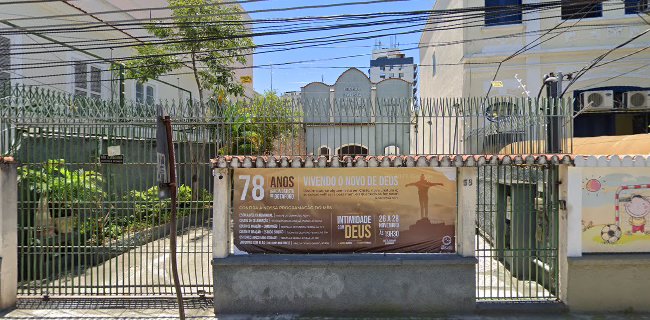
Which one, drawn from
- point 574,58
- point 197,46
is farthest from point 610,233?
point 197,46

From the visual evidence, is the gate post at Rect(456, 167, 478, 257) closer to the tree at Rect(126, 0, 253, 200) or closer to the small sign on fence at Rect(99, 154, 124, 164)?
the small sign on fence at Rect(99, 154, 124, 164)

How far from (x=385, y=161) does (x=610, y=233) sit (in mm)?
3303

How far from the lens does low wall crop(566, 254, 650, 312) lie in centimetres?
548

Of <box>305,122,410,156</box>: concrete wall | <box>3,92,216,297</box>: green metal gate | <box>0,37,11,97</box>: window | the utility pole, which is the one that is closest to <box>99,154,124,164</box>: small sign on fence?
<box>3,92,216,297</box>: green metal gate

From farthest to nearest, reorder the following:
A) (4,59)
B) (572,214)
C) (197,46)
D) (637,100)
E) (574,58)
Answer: (197,46)
(574,58)
(637,100)
(4,59)
(572,214)

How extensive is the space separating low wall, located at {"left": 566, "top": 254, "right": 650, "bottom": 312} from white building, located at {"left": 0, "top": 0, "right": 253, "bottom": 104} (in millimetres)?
9230

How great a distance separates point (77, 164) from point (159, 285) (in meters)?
2.15

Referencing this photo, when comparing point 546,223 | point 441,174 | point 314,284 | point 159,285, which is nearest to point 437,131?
point 441,174

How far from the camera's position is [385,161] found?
530 cm

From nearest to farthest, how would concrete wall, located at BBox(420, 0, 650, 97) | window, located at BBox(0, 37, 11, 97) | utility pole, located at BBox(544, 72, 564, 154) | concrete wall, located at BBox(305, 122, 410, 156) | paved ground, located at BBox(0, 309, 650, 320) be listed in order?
paved ground, located at BBox(0, 309, 650, 320) → utility pole, located at BBox(544, 72, 564, 154) → concrete wall, located at BBox(305, 122, 410, 156) → window, located at BBox(0, 37, 11, 97) → concrete wall, located at BBox(420, 0, 650, 97)

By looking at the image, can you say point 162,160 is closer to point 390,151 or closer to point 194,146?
point 194,146

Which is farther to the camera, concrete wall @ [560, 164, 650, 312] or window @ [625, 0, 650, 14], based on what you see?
window @ [625, 0, 650, 14]

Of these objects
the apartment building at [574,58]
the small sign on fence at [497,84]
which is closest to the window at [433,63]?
the apartment building at [574,58]

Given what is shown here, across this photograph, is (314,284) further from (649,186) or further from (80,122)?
(649,186)
